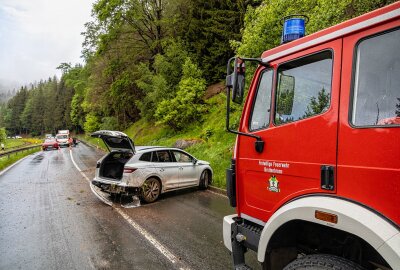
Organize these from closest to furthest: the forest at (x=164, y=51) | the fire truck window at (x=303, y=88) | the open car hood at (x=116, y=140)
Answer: the fire truck window at (x=303, y=88) < the open car hood at (x=116, y=140) < the forest at (x=164, y=51)

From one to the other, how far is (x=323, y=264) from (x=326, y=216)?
15.2 inches

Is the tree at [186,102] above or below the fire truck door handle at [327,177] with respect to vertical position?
above

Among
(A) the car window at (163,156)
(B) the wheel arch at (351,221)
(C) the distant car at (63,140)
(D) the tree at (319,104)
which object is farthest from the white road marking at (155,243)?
(C) the distant car at (63,140)

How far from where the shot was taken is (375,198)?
2143mm

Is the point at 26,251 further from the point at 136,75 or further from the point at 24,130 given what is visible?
the point at 24,130

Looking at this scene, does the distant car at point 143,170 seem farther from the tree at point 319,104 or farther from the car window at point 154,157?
the tree at point 319,104

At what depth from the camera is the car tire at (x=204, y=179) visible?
1076 centimetres

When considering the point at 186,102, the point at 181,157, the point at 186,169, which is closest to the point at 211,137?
the point at 186,102

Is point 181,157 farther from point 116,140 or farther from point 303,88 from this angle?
point 303,88

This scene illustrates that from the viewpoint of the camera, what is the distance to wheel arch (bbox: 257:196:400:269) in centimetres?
197

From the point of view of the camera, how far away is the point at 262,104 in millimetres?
3354

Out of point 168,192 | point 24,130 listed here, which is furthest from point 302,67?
point 24,130

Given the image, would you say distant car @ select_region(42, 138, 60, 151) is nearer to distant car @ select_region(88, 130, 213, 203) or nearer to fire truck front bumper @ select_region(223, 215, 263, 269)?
distant car @ select_region(88, 130, 213, 203)

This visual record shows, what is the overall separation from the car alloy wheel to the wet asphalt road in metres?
0.26
